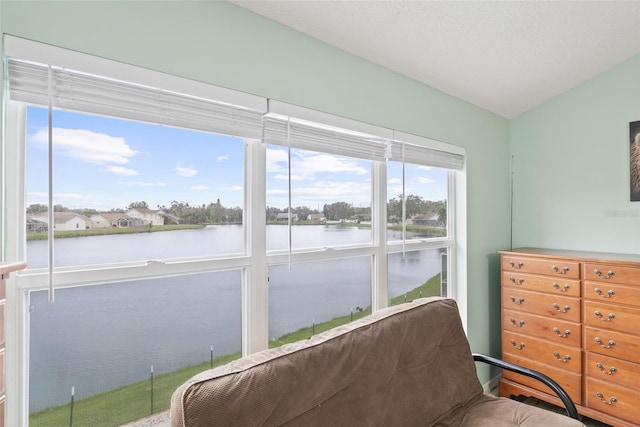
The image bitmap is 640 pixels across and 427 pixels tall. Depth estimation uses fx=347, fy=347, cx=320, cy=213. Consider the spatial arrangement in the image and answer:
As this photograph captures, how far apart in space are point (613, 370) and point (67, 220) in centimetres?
330

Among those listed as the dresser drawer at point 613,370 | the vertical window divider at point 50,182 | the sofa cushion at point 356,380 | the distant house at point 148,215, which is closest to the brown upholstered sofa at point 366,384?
the sofa cushion at point 356,380

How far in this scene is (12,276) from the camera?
118 centimetres

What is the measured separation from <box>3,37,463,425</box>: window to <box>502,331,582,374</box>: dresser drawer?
1.44m

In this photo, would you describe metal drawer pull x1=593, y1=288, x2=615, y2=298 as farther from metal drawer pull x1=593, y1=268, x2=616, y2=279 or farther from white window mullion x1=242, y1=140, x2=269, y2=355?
white window mullion x1=242, y1=140, x2=269, y2=355

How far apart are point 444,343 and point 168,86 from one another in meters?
1.91

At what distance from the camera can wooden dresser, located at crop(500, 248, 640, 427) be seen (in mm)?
2301

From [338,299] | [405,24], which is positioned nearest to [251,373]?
[338,299]

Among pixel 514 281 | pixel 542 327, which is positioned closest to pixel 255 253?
pixel 514 281

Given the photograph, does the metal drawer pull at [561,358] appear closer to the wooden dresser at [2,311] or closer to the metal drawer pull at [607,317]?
the metal drawer pull at [607,317]

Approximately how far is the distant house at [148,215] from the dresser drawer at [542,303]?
272 cm

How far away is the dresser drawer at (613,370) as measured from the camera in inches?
89.4

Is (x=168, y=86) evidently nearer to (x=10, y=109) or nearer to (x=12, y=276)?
(x=10, y=109)

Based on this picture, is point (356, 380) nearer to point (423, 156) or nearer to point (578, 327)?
point (423, 156)

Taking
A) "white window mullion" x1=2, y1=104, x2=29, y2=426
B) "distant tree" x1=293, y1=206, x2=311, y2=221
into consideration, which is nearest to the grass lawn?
"white window mullion" x1=2, y1=104, x2=29, y2=426
